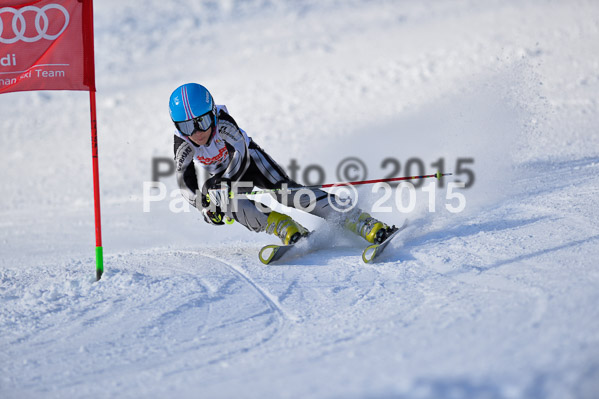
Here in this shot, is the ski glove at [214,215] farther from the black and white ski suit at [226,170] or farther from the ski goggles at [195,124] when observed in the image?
the ski goggles at [195,124]

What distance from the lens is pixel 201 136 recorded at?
4.80 metres

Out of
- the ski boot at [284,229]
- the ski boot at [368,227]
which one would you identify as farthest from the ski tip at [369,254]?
the ski boot at [284,229]

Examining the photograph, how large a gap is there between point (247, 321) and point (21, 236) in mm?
4763

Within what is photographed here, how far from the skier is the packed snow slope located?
0.74ft

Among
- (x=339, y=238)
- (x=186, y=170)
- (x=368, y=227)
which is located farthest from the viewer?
(x=339, y=238)

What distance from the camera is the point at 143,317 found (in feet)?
→ 11.7

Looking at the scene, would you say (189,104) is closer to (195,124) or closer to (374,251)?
(195,124)

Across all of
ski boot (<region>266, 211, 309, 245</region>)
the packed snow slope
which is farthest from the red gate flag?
ski boot (<region>266, 211, 309, 245</region>)

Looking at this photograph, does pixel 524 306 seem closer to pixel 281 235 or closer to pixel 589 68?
pixel 281 235

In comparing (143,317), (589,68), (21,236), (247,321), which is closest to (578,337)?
(247,321)

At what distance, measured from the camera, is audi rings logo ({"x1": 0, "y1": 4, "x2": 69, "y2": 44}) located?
4.20 meters

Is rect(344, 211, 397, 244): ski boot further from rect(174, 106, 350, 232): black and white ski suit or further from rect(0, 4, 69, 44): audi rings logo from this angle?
rect(0, 4, 69, 44): audi rings logo

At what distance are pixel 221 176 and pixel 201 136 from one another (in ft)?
1.90

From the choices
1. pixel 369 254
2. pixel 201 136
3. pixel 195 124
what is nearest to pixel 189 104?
pixel 195 124
